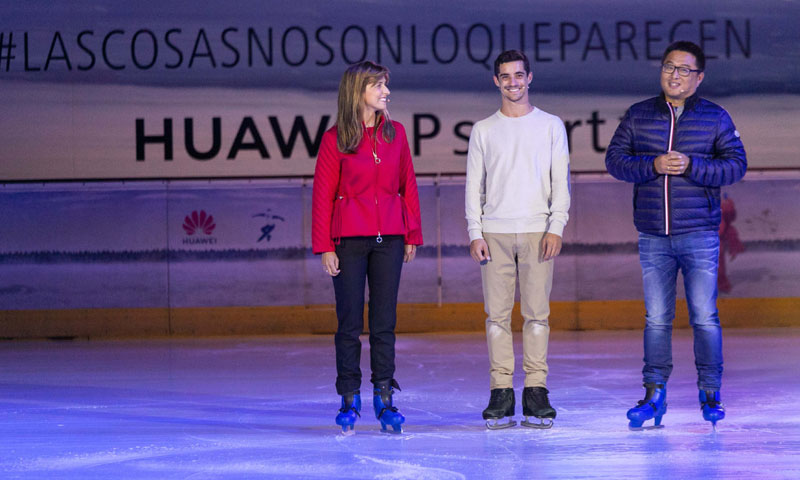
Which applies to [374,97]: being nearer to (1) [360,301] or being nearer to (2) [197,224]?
(1) [360,301]

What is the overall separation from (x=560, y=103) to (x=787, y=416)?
18.5 feet

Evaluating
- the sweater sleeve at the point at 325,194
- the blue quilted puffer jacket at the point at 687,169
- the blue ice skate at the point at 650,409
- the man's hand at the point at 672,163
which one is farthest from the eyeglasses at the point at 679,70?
the sweater sleeve at the point at 325,194

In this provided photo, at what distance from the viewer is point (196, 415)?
4184 mm

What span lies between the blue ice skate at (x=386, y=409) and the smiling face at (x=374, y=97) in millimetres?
1025

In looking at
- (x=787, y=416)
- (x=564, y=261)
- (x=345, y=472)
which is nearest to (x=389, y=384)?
(x=345, y=472)

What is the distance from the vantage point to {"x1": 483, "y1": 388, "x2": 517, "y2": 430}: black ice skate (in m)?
3.66

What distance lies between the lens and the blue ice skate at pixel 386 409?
3602mm

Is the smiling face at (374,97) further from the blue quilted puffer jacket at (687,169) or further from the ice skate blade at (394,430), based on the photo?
the ice skate blade at (394,430)

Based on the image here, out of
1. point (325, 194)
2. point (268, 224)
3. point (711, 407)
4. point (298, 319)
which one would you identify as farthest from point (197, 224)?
point (711, 407)

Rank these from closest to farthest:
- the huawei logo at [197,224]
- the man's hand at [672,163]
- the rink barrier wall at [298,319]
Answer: the man's hand at [672,163]
the rink barrier wall at [298,319]
the huawei logo at [197,224]

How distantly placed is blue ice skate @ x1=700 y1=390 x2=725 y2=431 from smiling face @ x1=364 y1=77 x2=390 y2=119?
164cm

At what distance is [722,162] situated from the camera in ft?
11.9

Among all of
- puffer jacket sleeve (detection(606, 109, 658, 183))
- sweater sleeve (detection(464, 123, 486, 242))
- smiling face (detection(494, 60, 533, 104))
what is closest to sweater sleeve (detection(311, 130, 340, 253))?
sweater sleeve (detection(464, 123, 486, 242))

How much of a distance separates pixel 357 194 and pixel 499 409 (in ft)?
3.18
